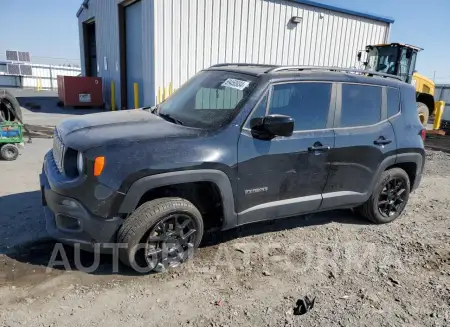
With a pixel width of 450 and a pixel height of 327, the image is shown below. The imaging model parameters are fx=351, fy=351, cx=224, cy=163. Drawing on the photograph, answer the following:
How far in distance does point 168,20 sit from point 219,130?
9.02 meters

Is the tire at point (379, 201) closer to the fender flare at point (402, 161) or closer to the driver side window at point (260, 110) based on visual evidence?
the fender flare at point (402, 161)

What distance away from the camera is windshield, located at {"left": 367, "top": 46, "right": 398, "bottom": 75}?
40.6 ft

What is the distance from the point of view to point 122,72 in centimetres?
1431

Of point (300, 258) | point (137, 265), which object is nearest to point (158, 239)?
point (137, 265)

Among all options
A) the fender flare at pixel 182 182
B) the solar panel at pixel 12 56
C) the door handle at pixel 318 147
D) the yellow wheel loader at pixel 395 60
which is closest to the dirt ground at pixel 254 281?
the fender flare at pixel 182 182

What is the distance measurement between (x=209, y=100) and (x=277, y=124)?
0.93m

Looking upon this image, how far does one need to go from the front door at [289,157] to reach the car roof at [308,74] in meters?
0.08

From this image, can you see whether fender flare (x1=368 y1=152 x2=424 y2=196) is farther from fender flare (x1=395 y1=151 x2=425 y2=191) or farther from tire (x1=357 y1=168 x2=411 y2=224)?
tire (x1=357 y1=168 x2=411 y2=224)

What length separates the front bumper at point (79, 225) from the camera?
112 inches

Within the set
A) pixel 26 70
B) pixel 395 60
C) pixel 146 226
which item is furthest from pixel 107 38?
pixel 26 70

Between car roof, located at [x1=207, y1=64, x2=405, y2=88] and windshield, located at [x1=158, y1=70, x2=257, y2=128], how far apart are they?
13cm

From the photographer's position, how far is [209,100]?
3.78 metres

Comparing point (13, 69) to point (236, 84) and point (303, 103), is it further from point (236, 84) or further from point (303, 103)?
point (303, 103)

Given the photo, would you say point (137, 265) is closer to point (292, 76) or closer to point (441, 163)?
point (292, 76)
